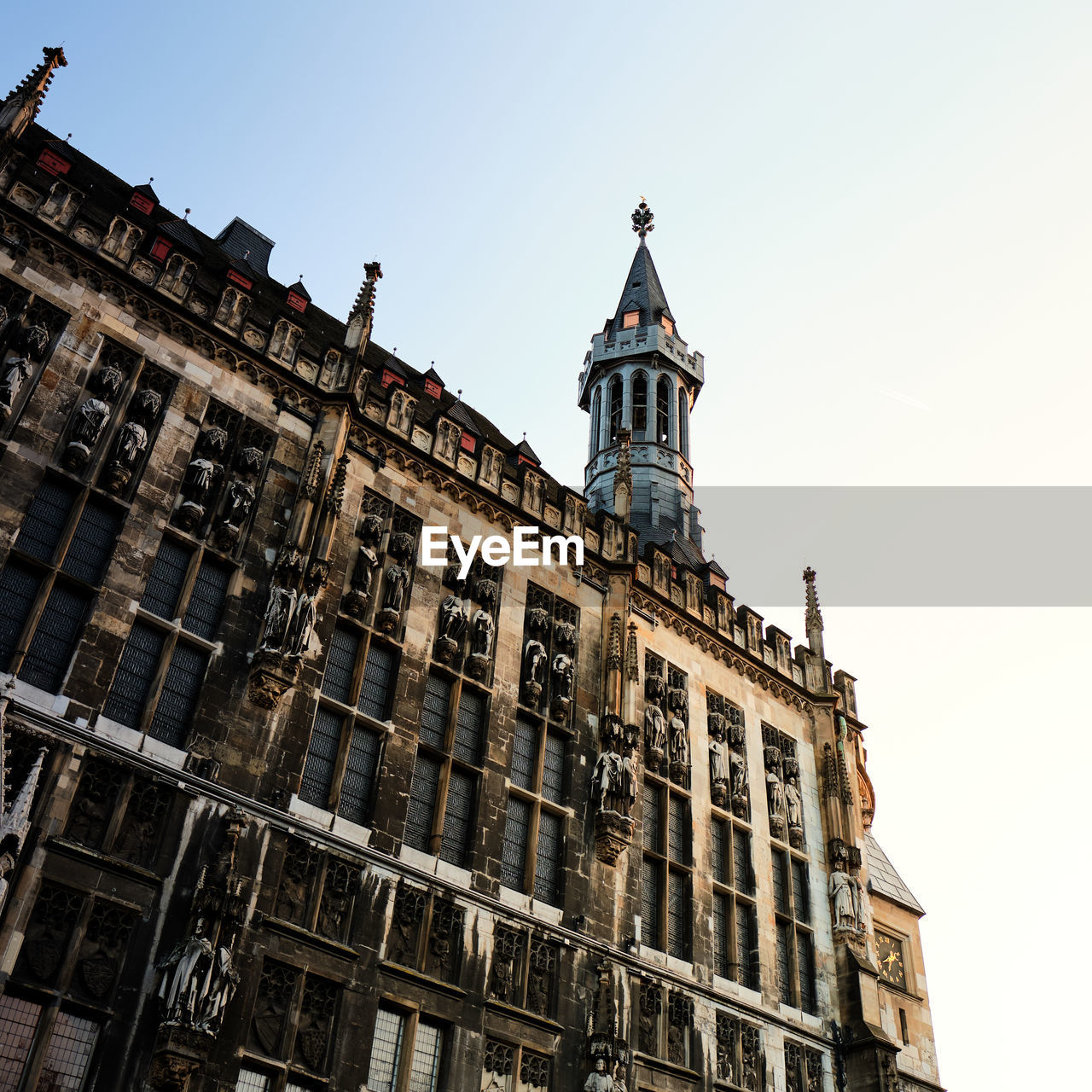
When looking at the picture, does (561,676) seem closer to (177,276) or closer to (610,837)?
(610,837)

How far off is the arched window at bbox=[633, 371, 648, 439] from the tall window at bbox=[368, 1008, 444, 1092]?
25901mm

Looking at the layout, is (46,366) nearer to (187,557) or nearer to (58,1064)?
(187,557)

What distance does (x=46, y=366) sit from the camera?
65.4ft

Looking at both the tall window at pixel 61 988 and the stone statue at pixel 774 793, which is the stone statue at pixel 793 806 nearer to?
the stone statue at pixel 774 793

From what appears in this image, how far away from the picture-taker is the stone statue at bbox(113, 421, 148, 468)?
19953 millimetres

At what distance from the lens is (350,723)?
2064cm

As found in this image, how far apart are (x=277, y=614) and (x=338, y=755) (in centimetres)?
279

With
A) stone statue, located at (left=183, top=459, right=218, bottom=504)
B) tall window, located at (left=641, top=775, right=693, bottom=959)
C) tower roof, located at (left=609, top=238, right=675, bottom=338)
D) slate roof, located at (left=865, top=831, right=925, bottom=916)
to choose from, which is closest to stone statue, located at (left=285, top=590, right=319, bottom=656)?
stone statue, located at (left=183, top=459, right=218, bottom=504)

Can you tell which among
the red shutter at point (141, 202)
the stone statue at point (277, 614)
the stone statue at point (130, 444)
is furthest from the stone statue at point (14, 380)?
the red shutter at point (141, 202)

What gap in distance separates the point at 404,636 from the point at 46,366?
8.26m

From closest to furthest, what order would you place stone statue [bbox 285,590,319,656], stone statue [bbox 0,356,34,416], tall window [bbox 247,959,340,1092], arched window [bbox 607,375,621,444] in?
tall window [bbox 247,959,340,1092] → stone statue [bbox 0,356,34,416] → stone statue [bbox 285,590,319,656] → arched window [bbox 607,375,621,444]

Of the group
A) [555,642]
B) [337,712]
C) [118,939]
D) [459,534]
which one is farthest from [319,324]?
[118,939]

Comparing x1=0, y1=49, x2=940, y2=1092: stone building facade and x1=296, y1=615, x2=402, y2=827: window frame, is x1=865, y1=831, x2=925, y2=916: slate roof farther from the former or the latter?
x1=296, y1=615, x2=402, y2=827: window frame

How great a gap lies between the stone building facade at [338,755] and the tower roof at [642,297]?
17.5 meters
